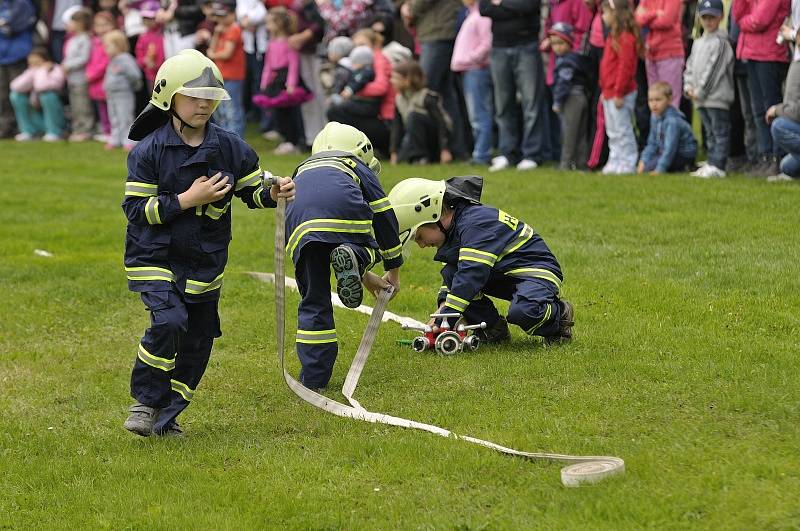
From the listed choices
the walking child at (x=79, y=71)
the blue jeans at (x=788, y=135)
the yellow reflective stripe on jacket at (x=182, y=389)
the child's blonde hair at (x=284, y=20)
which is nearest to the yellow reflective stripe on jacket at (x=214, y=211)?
the yellow reflective stripe on jacket at (x=182, y=389)

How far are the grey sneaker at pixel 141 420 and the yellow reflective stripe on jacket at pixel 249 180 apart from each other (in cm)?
130

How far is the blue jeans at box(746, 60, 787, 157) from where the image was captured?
42.4ft

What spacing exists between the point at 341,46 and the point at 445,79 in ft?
5.44

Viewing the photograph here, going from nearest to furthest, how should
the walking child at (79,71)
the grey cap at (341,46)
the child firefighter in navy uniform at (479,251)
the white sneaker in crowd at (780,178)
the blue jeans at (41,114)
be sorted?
the child firefighter in navy uniform at (479,251), the white sneaker in crowd at (780,178), the grey cap at (341,46), the walking child at (79,71), the blue jeans at (41,114)

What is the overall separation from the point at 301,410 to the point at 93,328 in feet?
10.3

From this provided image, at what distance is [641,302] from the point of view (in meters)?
9.08

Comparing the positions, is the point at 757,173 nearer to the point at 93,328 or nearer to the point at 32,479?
the point at 93,328

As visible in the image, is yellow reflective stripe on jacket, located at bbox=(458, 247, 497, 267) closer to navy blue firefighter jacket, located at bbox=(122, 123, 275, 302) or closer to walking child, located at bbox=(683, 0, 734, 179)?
navy blue firefighter jacket, located at bbox=(122, 123, 275, 302)

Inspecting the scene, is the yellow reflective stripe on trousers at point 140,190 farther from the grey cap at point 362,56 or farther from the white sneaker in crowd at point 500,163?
the grey cap at point 362,56

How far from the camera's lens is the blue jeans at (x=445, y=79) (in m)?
16.7

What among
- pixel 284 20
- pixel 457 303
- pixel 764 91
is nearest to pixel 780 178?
pixel 764 91

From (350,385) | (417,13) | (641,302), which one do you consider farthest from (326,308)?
(417,13)

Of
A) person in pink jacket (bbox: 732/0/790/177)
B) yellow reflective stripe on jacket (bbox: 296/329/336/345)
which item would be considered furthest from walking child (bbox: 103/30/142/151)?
yellow reflective stripe on jacket (bbox: 296/329/336/345)

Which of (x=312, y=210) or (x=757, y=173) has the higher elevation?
(x=312, y=210)
